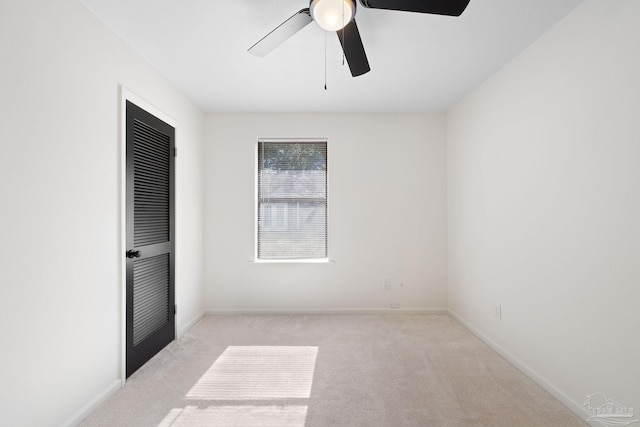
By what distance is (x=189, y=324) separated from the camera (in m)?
3.38

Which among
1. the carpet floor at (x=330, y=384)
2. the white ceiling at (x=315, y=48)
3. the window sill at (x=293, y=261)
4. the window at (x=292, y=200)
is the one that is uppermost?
the white ceiling at (x=315, y=48)

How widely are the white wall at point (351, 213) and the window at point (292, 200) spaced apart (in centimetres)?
13

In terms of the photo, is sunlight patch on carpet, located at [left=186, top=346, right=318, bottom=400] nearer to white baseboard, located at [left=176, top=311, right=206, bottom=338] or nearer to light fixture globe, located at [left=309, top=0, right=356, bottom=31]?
white baseboard, located at [left=176, top=311, right=206, bottom=338]

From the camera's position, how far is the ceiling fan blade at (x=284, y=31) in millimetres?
1715

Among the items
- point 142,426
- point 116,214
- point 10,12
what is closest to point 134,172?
point 116,214

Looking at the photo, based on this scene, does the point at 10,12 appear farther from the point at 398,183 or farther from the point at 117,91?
the point at 398,183

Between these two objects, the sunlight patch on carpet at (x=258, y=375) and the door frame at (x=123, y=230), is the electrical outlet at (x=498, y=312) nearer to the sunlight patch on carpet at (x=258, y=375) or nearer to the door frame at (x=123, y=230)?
the sunlight patch on carpet at (x=258, y=375)

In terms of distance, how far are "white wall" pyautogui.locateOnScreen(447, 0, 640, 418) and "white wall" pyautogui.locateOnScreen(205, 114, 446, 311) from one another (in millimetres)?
854

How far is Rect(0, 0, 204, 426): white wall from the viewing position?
1.46 metres

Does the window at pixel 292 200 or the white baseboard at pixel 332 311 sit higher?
the window at pixel 292 200

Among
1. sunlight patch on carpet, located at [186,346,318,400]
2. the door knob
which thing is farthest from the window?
the door knob

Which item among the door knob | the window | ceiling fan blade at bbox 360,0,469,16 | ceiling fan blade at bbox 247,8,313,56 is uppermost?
ceiling fan blade at bbox 247,8,313,56

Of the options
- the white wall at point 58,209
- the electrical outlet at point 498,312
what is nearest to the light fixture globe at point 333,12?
the white wall at point 58,209

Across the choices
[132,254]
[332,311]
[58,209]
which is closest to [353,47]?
[58,209]
